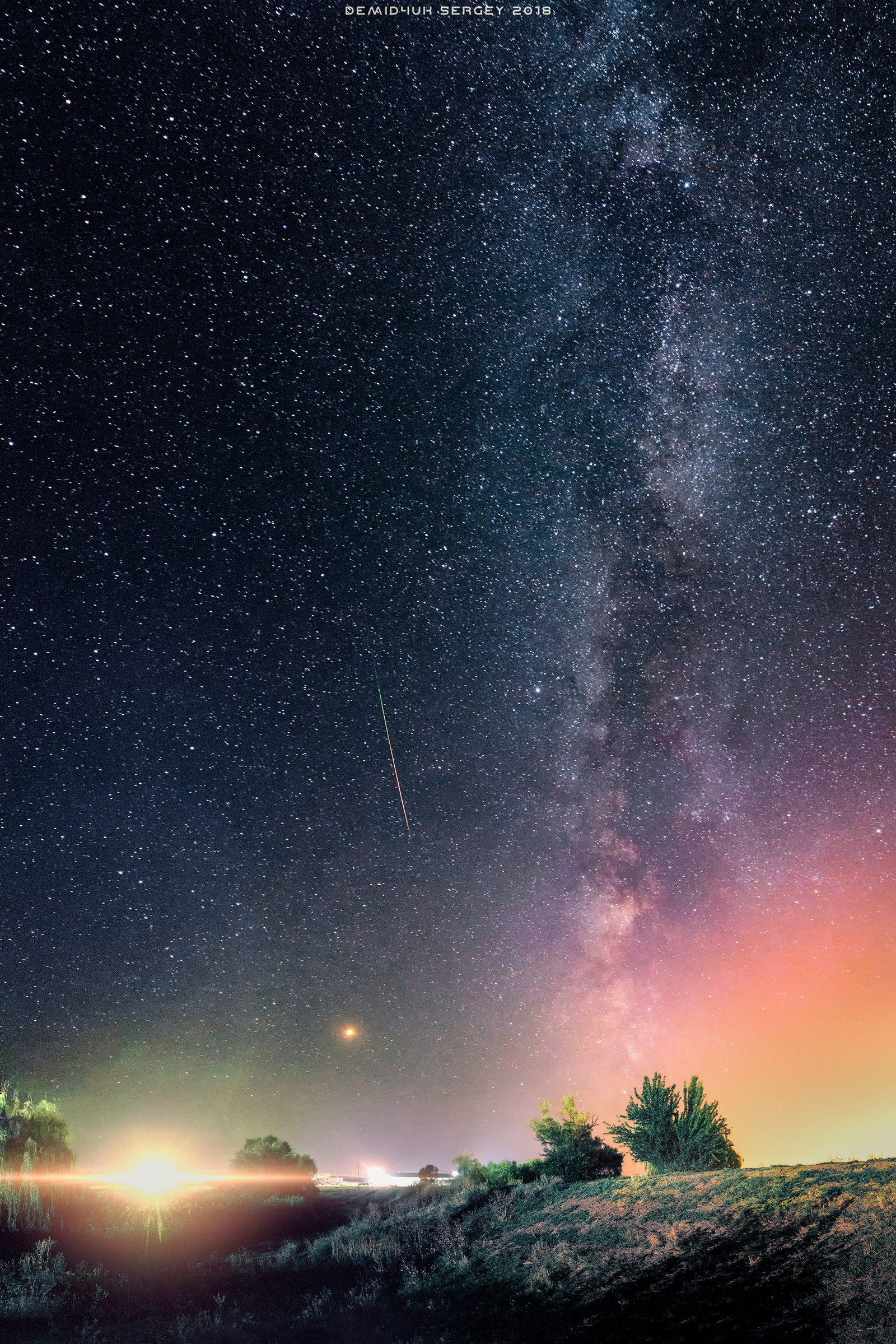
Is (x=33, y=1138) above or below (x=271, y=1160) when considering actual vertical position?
above

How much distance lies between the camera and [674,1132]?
58.7 ft

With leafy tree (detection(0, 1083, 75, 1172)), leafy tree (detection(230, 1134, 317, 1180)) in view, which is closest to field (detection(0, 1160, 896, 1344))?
leafy tree (detection(0, 1083, 75, 1172))

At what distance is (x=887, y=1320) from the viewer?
6375mm

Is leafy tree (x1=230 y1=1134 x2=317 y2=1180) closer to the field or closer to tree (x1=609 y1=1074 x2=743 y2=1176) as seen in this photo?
the field

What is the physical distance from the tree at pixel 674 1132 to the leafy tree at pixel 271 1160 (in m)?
27.9

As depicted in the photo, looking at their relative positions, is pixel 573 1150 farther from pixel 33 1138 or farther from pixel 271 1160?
pixel 271 1160

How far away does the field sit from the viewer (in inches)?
309

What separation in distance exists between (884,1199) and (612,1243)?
14.7 ft

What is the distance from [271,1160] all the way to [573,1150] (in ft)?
87.2

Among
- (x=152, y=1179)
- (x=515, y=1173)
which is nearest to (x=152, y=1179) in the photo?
(x=152, y=1179)

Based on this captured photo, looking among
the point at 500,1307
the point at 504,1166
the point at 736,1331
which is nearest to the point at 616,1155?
the point at 504,1166

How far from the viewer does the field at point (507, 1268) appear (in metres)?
7.84

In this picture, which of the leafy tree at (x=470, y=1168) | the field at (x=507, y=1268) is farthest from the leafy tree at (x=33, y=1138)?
the leafy tree at (x=470, y=1168)

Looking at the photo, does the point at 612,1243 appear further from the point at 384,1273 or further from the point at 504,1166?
the point at 504,1166
